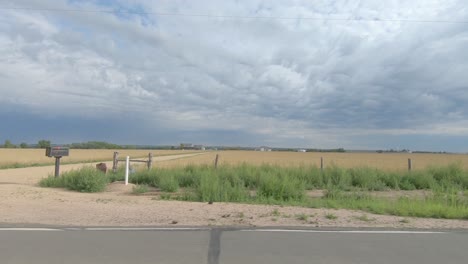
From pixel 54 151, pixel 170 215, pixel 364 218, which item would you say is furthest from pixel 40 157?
pixel 364 218

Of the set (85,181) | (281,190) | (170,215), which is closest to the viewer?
(170,215)

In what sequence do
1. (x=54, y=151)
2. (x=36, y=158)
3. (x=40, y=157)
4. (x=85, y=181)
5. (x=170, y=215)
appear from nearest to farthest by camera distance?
1. (x=170, y=215)
2. (x=85, y=181)
3. (x=54, y=151)
4. (x=36, y=158)
5. (x=40, y=157)

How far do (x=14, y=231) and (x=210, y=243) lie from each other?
3751mm

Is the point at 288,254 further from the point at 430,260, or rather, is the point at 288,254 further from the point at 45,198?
the point at 45,198

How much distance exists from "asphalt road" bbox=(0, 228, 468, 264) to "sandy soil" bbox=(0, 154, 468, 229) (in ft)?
3.25

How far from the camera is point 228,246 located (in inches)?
268

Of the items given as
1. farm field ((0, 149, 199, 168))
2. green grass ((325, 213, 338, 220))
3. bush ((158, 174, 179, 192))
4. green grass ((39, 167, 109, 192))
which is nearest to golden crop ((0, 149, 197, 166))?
farm field ((0, 149, 199, 168))

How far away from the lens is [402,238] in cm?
761

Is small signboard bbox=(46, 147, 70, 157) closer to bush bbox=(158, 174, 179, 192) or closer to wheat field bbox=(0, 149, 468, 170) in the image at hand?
bush bbox=(158, 174, 179, 192)

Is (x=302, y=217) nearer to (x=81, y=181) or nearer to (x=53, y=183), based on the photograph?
(x=81, y=181)

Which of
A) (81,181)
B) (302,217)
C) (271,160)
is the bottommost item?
(302,217)

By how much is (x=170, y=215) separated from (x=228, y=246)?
12.1ft

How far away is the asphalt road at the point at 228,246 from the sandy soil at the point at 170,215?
3.25 ft

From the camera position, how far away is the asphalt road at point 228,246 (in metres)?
6.11
